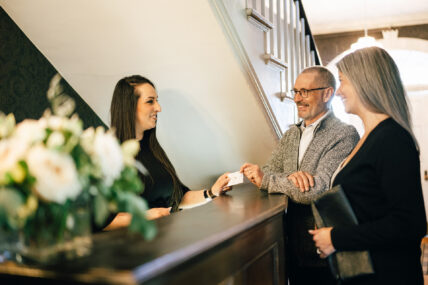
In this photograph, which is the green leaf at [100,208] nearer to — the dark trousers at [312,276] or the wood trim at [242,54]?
the dark trousers at [312,276]

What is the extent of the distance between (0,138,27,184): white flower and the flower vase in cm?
9

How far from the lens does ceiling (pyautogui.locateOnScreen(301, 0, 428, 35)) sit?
21.4ft

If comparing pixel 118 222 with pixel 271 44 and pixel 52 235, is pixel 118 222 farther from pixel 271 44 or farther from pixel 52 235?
pixel 271 44

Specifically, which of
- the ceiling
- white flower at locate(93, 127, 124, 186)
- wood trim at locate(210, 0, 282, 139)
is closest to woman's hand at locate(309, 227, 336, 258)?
white flower at locate(93, 127, 124, 186)

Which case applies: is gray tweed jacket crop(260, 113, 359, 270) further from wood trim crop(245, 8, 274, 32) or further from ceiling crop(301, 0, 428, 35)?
ceiling crop(301, 0, 428, 35)

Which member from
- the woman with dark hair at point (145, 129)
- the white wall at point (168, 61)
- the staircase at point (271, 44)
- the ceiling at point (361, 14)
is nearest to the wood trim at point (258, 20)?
the staircase at point (271, 44)

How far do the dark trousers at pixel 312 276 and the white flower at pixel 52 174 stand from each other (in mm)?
1492

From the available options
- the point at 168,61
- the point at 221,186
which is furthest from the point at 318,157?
the point at 168,61

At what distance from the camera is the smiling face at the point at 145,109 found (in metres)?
2.29

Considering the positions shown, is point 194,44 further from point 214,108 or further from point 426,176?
point 426,176

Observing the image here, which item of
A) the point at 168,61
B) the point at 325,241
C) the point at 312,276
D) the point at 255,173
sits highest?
the point at 168,61

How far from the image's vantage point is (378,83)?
1499mm

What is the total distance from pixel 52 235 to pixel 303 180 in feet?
4.43

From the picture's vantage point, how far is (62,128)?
80 cm
